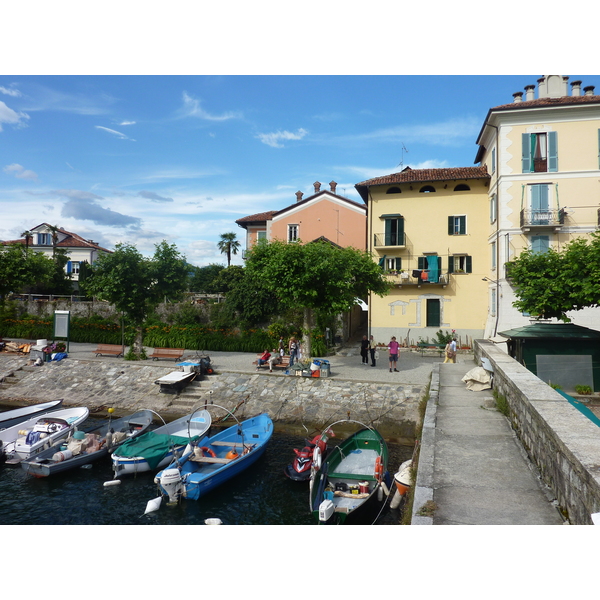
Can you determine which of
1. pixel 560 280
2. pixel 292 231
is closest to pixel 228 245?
pixel 292 231

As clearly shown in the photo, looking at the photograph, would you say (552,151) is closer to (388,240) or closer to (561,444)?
(388,240)

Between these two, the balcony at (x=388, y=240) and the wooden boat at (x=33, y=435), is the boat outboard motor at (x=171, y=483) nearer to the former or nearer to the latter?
the wooden boat at (x=33, y=435)

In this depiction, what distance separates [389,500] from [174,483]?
5.92 m

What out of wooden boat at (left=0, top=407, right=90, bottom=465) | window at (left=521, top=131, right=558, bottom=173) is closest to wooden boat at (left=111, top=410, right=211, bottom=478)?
wooden boat at (left=0, top=407, right=90, bottom=465)

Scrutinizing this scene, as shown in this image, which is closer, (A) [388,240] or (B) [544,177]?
(B) [544,177]

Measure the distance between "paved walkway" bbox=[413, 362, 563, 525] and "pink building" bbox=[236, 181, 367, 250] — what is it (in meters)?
27.5

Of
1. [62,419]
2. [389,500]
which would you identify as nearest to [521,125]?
[389,500]

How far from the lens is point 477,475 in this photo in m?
7.07

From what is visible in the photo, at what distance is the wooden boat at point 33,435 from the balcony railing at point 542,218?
26.4 metres

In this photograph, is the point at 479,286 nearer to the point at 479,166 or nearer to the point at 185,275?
the point at 479,166

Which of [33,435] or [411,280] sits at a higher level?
[411,280]

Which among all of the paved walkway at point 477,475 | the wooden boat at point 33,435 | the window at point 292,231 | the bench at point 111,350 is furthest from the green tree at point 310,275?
the window at point 292,231

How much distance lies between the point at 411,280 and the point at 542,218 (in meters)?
9.01

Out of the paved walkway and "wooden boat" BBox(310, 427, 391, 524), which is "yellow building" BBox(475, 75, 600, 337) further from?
the paved walkway
